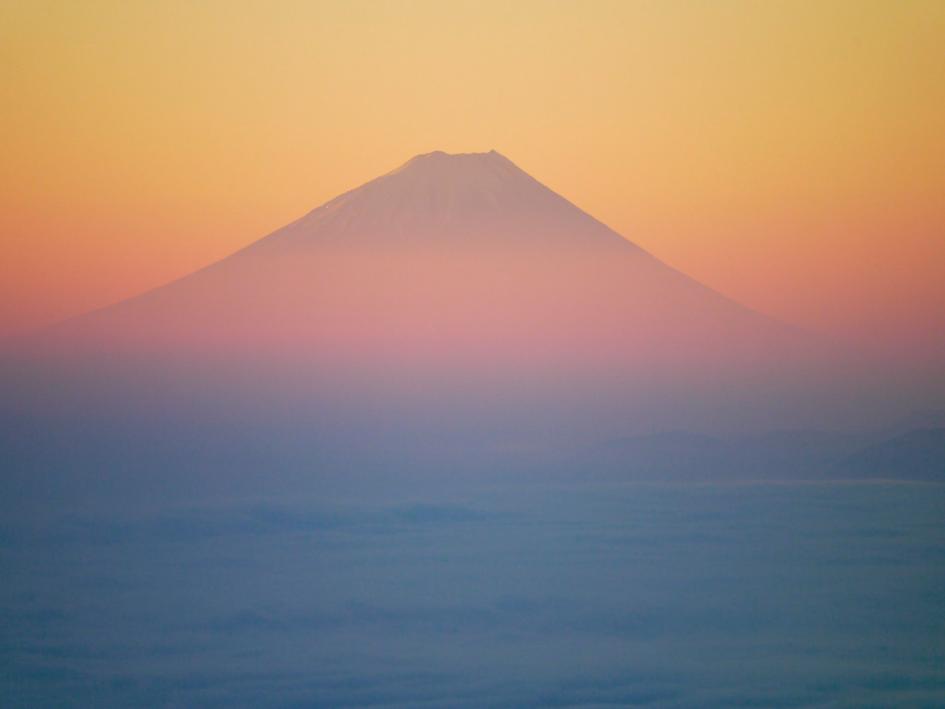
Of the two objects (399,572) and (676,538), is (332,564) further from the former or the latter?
(676,538)

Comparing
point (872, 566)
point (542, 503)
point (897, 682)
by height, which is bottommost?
point (897, 682)

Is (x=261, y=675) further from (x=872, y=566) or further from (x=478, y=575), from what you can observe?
(x=872, y=566)

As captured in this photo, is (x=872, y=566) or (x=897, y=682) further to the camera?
(x=872, y=566)

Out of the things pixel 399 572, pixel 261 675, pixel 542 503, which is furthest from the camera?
pixel 542 503

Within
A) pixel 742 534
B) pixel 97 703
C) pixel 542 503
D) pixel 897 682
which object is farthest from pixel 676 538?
pixel 97 703

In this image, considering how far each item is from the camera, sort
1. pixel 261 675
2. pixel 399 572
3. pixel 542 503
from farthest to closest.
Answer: pixel 542 503, pixel 399 572, pixel 261 675

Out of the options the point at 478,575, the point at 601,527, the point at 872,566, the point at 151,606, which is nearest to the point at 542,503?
the point at 601,527

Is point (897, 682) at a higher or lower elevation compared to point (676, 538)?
lower

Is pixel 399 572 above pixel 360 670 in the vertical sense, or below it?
above

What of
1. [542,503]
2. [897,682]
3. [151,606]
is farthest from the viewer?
[542,503]
